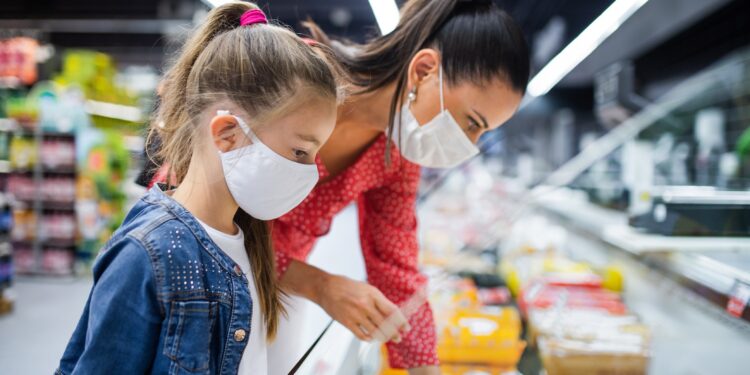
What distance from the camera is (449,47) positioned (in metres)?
1.07

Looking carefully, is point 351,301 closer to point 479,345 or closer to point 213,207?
point 213,207

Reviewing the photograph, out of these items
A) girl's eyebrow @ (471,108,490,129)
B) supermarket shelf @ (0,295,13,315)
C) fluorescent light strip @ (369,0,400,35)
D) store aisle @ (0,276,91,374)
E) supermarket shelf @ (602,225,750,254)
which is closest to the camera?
girl's eyebrow @ (471,108,490,129)

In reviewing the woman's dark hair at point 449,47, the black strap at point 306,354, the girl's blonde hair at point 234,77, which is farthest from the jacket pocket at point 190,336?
the woman's dark hair at point 449,47

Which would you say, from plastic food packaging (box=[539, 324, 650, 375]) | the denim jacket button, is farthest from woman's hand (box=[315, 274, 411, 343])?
plastic food packaging (box=[539, 324, 650, 375])

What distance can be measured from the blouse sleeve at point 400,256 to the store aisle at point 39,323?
3.18 m

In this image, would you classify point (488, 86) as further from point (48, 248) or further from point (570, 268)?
point (48, 248)

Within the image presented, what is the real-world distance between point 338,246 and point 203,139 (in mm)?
1483

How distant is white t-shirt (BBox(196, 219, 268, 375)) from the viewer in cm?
73

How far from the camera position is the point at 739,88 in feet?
9.93

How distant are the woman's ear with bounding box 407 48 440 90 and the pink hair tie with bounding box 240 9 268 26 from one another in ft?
1.35

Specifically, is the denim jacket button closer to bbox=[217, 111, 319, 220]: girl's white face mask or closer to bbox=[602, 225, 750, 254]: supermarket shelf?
bbox=[217, 111, 319, 220]: girl's white face mask

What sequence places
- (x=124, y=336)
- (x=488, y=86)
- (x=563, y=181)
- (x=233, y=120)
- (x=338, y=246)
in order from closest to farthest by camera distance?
(x=124, y=336)
(x=233, y=120)
(x=488, y=86)
(x=338, y=246)
(x=563, y=181)

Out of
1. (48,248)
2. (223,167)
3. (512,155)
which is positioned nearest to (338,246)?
(223,167)

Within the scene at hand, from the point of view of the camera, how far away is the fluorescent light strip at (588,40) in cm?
138
